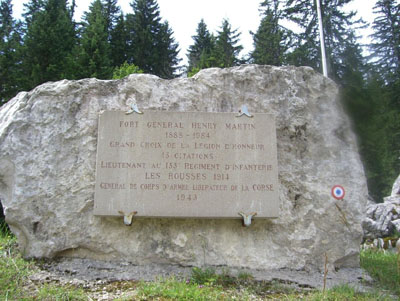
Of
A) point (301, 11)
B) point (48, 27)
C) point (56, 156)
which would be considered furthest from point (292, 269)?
point (301, 11)

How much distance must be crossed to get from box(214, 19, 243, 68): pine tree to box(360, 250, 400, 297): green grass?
17.8m

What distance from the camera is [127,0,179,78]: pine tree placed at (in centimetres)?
2290

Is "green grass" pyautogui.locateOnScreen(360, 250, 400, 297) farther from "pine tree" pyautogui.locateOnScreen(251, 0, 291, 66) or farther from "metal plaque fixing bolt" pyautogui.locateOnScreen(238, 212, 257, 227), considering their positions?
"pine tree" pyautogui.locateOnScreen(251, 0, 291, 66)

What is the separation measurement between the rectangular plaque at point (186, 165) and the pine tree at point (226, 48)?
18.2 m

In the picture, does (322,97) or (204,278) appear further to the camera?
(322,97)

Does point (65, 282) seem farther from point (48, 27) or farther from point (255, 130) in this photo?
point (48, 27)

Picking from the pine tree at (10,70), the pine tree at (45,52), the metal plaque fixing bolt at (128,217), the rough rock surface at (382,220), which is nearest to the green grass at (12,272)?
the metal plaque fixing bolt at (128,217)

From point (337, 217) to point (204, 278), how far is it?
1843mm

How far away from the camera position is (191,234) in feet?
13.1

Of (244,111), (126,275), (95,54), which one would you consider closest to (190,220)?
(126,275)

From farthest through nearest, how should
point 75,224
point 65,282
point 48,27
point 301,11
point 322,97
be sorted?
point 301,11 < point 48,27 < point 322,97 < point 75,224 < point 65,282

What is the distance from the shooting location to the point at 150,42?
23.5m

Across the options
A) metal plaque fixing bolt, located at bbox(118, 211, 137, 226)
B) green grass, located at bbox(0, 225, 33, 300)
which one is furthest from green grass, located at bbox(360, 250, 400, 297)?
green grass, located at bbox(0, 225, 33, 300)


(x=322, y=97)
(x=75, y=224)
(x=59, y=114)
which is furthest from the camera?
(x=322, y=97)
